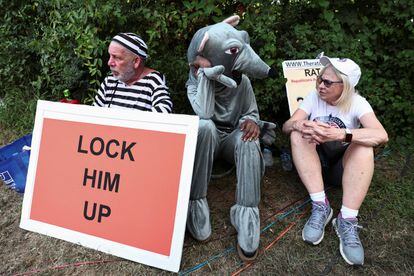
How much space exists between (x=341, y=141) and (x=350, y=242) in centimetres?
61

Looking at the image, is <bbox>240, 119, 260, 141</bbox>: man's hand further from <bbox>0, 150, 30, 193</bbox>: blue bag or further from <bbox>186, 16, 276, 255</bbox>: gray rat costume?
<bbox>0, 150, 30, 193</bbox>: blue bag

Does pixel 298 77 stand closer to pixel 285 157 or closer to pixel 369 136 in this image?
pixel 285 157

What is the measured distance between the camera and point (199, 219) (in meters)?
2.08

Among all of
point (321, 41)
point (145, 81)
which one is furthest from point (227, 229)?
point (321, 41)

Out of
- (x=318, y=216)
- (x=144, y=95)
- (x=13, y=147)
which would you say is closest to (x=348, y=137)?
(x=318, y=216)

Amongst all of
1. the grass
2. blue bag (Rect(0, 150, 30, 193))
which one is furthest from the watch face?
blue bag (Rect(0, 150, 30, 193))

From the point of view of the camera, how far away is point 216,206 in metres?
2.51

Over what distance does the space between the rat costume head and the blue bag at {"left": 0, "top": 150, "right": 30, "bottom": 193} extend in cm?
139

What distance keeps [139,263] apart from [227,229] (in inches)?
24.6

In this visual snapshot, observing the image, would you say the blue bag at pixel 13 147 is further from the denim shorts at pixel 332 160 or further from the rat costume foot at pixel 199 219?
the denim shorts at pixel 332 160

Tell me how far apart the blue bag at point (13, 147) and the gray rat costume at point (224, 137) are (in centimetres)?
144

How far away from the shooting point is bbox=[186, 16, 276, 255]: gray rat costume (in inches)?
78.1

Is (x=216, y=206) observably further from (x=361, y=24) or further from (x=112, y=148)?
(x=361, y=24)

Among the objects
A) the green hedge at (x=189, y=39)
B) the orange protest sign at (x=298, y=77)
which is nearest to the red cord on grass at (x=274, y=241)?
the orange protest sign at (x=298, y=77)
